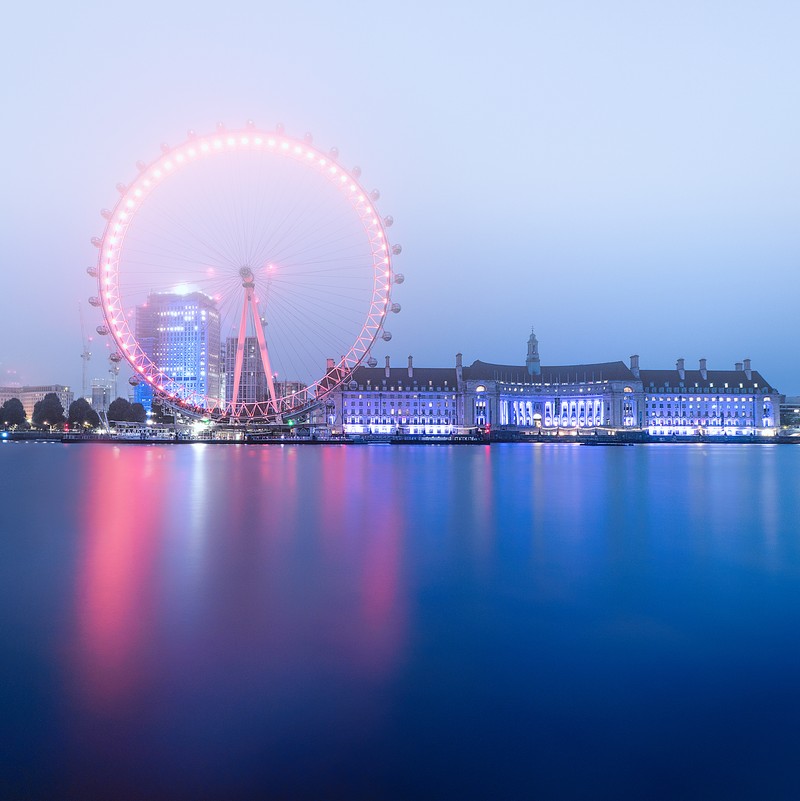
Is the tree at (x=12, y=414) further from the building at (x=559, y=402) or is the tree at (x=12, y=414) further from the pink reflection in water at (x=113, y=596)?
the pink reflection in water at (x=113, y=596)

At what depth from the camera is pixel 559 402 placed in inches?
5605

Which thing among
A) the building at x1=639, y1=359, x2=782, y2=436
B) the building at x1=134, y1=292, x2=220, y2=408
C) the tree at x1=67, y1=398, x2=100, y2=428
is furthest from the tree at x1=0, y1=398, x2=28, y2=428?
the building at x1=639, y1=359, x2=782, y2=436

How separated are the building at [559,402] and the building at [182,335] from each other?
107 ft

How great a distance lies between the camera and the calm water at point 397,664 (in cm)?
476

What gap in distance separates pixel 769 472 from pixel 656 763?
39.2m

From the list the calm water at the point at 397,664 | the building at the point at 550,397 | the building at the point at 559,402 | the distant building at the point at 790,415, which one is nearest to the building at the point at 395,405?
the building at the point at 559,402

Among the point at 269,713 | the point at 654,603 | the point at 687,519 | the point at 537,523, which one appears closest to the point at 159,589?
the point at 269,713

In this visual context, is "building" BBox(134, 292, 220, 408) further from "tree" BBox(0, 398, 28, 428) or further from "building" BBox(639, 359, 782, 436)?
"building" BBox(639, 359, 782, 436)

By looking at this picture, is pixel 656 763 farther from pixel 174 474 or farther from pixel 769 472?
pixel 769 472

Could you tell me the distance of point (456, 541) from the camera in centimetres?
1412

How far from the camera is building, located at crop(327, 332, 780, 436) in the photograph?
132m

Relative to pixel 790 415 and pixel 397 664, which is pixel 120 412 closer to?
pixel 397 664

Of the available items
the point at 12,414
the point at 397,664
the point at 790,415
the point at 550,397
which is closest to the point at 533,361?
the point at 550,397

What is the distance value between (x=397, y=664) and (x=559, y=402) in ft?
459
